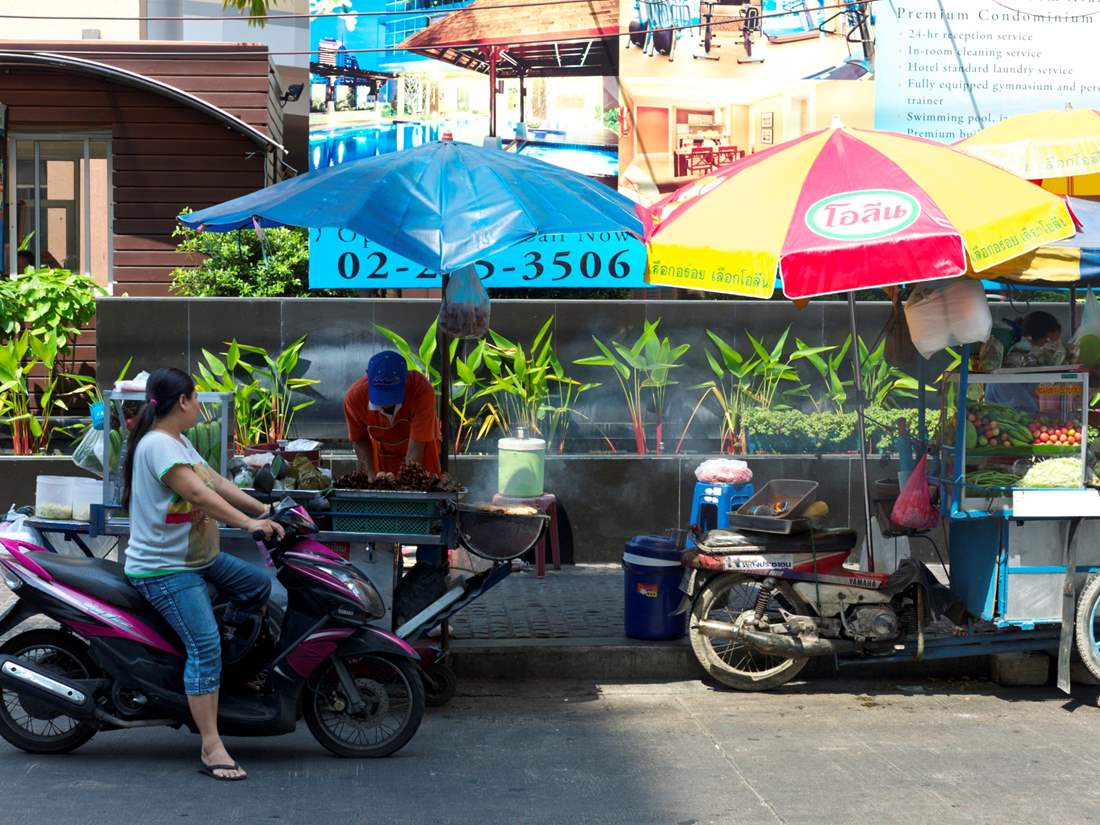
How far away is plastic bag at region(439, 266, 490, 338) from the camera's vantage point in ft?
23.7

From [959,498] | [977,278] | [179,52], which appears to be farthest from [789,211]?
[179,52]

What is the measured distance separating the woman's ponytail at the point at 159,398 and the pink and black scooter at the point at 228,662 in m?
0.60

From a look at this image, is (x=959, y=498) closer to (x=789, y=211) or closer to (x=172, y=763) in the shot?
(x=789, y=211)

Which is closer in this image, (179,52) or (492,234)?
(492,234)

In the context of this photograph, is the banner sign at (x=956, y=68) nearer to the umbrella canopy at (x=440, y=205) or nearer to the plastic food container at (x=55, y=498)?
the umbrella canopy at (x=440, y=205)

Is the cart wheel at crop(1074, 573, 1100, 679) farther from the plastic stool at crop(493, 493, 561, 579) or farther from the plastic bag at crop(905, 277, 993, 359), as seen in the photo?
the plastic stool at crop(493, 493, 561, 579)

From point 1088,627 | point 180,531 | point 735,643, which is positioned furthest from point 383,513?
point 1088,627

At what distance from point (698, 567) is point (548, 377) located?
3.93m

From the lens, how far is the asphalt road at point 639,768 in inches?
197

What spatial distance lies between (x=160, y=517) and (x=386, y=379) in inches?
78.8

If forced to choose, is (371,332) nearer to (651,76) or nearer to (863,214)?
(651,76)

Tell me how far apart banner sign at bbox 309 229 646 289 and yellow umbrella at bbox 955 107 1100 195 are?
5.23 metres

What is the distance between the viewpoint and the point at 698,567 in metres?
6.85

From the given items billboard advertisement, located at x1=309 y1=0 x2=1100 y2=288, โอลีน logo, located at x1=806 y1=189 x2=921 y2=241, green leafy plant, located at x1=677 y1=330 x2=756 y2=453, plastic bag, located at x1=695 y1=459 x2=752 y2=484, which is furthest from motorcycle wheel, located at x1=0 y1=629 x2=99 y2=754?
billboard advertisement, located at x1=309 y1=0 x2=1100 y2=288
